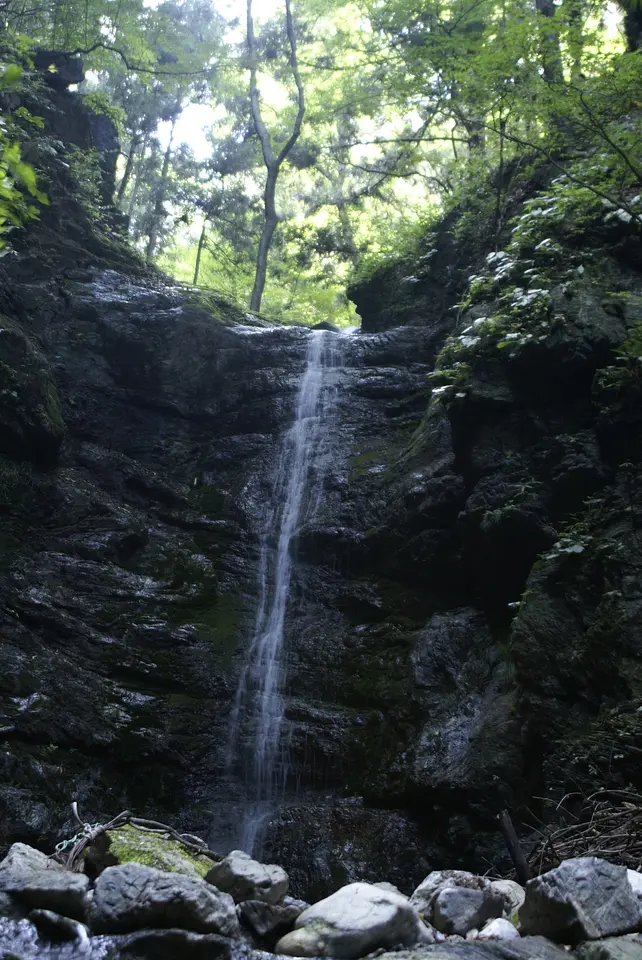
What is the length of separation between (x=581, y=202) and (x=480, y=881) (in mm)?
7806

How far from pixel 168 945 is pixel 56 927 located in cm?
43

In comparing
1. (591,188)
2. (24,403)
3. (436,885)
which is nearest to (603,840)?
(436,885)

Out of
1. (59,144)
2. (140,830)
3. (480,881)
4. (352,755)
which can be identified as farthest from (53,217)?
(480,881)

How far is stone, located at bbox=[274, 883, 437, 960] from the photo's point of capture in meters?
2.82

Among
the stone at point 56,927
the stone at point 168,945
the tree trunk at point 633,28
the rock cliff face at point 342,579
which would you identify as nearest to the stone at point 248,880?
the stone at point 168,945

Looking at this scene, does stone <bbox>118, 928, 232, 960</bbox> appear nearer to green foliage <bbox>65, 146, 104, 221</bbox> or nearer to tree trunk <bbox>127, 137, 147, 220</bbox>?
green foliage <bbox>65, 146, 104, 221</bbox>

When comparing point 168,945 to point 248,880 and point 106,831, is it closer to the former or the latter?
point 248,880

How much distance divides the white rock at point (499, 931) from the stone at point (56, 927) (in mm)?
1635

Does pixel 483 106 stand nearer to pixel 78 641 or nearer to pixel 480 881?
pixel 78 641

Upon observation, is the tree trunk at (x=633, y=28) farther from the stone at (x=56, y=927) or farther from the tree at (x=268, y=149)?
the stone at (x=56, y=927)

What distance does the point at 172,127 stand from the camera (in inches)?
893

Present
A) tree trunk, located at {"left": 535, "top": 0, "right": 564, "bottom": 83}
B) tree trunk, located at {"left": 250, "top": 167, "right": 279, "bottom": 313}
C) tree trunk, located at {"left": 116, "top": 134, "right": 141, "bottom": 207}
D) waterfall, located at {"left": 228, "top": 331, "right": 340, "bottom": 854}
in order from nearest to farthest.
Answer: waterfall, located at {"left": 228, "top": 331, "right": 340, "bottom": 854} → tree trunk, located at {"left": 535, "top": 0, "right": 564, "bottom": 83} → tree trunk, located at {"left": 250, "top": 167, "right": 279, "bottom": 313} → tree trunk, located at {"left": 116, "top": 134, "right": 141, "bottom": 207}

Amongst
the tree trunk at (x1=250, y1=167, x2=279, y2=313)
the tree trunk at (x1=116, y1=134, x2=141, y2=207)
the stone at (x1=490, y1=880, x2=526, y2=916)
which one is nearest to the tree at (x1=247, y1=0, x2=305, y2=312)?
the tree trunk at (x1=250, y1=167, x2=279, y2=313)

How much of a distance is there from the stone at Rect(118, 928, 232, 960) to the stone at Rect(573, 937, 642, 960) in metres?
1.38
